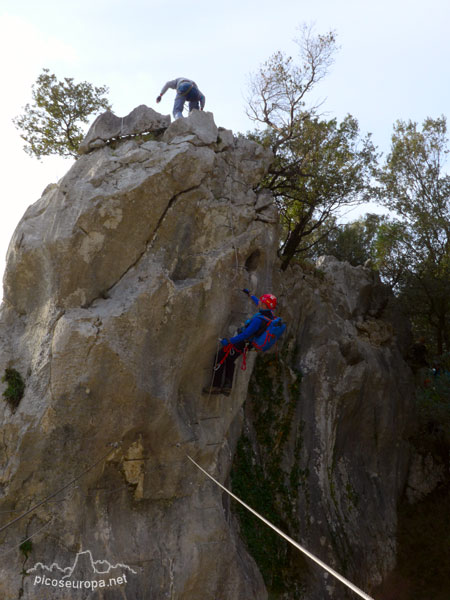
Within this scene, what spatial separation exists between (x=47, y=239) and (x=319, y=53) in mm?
10273

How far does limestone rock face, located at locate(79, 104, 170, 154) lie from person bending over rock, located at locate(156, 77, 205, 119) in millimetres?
805

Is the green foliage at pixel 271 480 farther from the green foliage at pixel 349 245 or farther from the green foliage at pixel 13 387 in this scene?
the green foliage at pixel 349 245

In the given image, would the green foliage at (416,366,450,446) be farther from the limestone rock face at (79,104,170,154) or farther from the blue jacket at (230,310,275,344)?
the limestone rock face at (79,104,170,154)

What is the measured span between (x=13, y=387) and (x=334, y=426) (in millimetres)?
9058

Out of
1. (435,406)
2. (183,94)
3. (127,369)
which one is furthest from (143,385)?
(435,406)

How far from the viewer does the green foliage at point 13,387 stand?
9.47 metres

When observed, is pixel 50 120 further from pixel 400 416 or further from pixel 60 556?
pixel 400 416

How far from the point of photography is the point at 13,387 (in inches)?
375

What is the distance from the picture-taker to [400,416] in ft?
58.5

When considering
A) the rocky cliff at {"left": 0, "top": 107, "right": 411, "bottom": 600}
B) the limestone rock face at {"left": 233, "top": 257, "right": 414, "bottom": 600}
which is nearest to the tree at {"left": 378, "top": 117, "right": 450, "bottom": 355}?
the limestone rock face at {"left": 233, "top": 257, "right": 414, "bottom": 600}

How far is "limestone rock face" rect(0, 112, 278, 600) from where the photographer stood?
915 cm

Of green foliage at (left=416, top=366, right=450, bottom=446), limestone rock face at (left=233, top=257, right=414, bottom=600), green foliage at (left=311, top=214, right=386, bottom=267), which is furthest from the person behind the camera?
green foliage at (left=311, top=214, right=386, bottom=267)

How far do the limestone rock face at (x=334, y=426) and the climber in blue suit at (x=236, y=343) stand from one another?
9.17 feet

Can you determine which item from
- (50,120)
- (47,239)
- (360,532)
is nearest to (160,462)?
(47,239)
